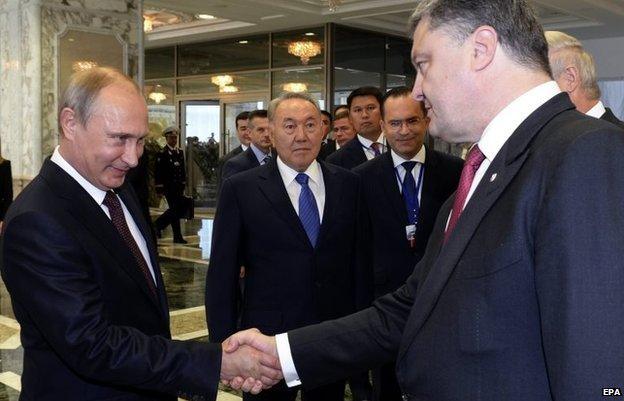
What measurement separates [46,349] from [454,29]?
1.32 m

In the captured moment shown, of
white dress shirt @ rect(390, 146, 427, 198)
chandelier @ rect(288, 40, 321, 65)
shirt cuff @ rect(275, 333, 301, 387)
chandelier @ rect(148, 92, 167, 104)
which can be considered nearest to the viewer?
shirt cuff @ rect(275, 333, 301, 387)

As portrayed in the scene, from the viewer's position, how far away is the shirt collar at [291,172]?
119 inches

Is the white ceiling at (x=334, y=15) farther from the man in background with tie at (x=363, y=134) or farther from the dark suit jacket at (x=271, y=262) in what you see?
the dark suit jacket at (x=271, y=262)

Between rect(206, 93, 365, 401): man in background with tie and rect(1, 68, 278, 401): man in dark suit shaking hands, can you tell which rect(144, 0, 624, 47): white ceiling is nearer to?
rect(206, 93, 365, 401): man in background with tie

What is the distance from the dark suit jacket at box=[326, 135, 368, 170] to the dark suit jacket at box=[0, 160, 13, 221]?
3.28 meters

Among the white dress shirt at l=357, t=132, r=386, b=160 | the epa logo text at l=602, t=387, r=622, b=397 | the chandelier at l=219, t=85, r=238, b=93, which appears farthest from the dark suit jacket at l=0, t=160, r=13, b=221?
the chandelier at l=219, t=85, r=238, b=93

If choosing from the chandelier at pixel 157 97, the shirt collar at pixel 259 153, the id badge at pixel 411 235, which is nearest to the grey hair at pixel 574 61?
the id badge at pixel 411 235

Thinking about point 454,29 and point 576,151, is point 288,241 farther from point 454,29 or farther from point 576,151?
point 576,151

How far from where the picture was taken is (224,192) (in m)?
2.92

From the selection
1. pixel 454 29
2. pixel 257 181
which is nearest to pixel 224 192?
pixel 257 181

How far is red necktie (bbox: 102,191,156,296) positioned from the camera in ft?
6.20

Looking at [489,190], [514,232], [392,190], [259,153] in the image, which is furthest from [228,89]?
[514,232]

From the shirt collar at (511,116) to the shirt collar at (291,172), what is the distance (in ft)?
5.45

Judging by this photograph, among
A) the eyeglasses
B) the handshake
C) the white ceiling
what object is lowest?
the handshake
